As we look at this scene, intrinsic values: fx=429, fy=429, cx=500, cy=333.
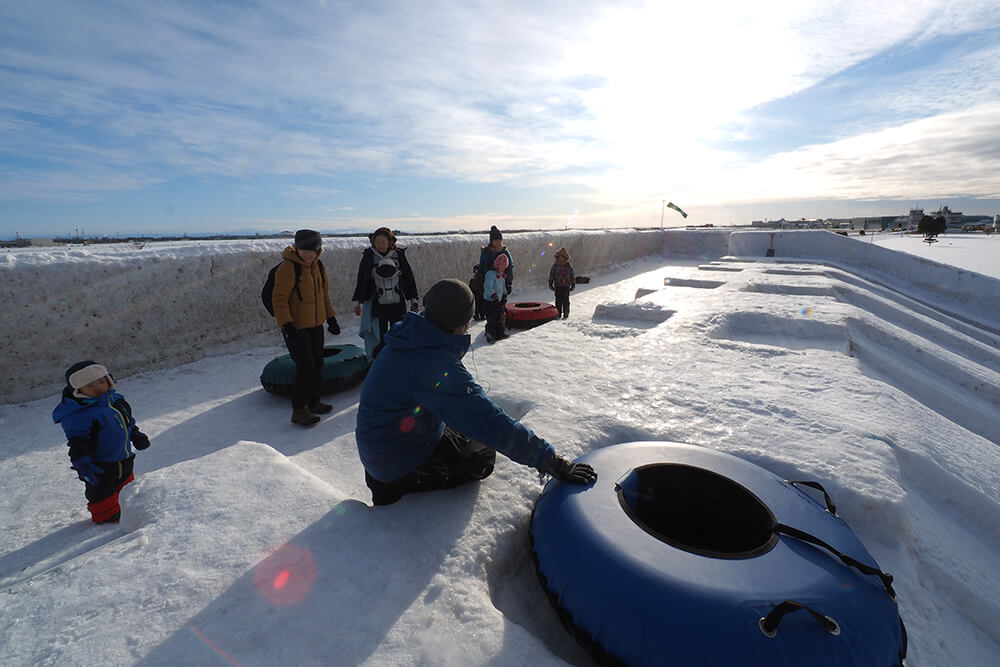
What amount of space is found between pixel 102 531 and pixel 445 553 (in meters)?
2.37

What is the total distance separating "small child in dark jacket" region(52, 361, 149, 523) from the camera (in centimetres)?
252

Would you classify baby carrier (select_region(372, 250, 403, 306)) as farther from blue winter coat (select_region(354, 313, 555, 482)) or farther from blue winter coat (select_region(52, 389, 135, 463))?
blue winter coat (select_region(354, 313, 555, 482))

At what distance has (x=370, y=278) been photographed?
15.4 ft

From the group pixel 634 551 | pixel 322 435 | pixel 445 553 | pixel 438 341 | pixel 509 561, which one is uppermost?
pixel 438 341

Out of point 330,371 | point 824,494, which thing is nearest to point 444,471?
point 824,494

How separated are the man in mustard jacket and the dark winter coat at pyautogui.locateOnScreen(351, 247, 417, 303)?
0.40m

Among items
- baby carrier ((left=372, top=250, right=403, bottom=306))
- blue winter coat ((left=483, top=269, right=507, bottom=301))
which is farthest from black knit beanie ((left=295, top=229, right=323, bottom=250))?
blue winter coat ((left=483, top=269, right=507, bottom=301))

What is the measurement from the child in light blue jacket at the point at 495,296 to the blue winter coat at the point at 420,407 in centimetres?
448

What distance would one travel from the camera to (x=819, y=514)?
1960mm

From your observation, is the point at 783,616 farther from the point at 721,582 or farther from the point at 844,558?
the point at 844,558

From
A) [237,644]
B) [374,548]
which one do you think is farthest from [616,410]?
[237,644]

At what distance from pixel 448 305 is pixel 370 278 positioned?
3.00 m

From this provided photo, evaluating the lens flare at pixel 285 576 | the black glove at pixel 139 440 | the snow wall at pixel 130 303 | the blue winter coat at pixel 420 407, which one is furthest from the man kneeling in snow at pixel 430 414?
the snow wall at pixel 130 303

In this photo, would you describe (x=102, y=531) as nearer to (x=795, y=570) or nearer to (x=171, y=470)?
(x=171, y=470)
